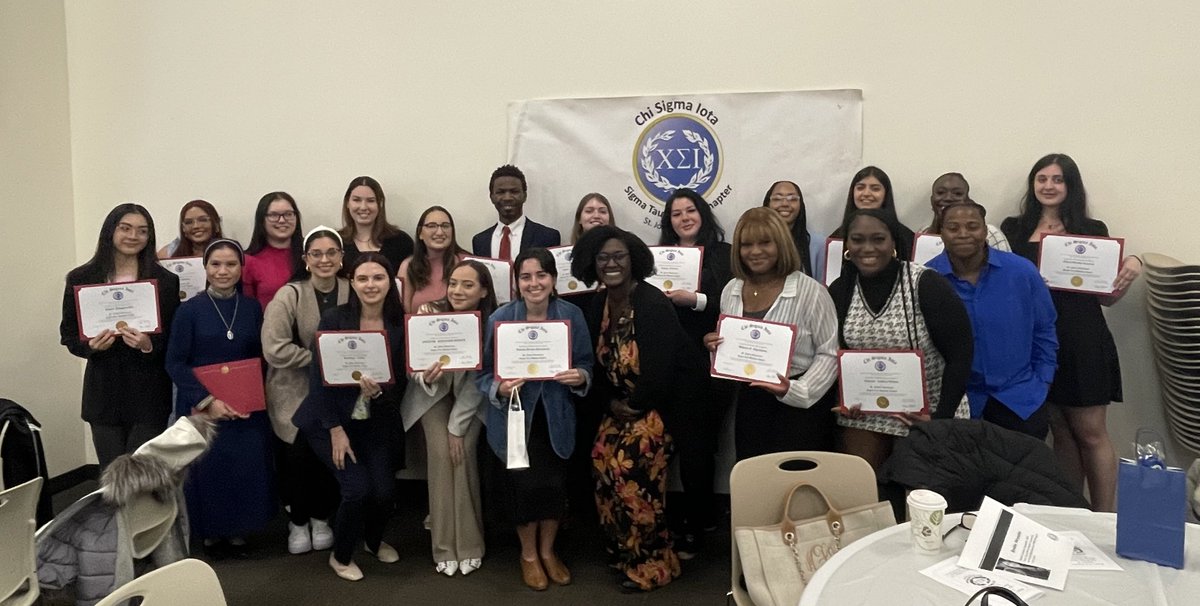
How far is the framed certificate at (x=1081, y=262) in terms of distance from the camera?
3488 mm

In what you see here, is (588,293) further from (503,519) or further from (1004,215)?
(1004,215)

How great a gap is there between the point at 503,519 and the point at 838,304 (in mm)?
2002

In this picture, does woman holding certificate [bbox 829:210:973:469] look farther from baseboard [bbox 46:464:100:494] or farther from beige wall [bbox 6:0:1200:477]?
baseboard [bbox 46:464:100:494]

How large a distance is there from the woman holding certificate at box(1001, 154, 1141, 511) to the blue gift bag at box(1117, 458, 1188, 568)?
2087 mm

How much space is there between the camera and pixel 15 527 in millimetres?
2318

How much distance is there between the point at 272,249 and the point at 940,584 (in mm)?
3749

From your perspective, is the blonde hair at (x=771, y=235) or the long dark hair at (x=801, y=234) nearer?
the blonde hair at (x=771, y=235)

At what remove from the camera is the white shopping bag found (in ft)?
10.5

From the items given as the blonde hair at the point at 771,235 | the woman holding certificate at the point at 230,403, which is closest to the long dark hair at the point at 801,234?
the blonde hair at the point at 771,235

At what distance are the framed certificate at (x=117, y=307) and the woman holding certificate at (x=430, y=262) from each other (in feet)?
3.74

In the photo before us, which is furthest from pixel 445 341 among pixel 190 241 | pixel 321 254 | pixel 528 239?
pixel 190 241

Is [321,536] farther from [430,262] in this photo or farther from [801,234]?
[801,234]

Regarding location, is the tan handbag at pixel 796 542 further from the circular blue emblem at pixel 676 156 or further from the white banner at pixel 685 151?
the circular blue emblem at pixel 676 156

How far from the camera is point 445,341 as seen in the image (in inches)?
131
